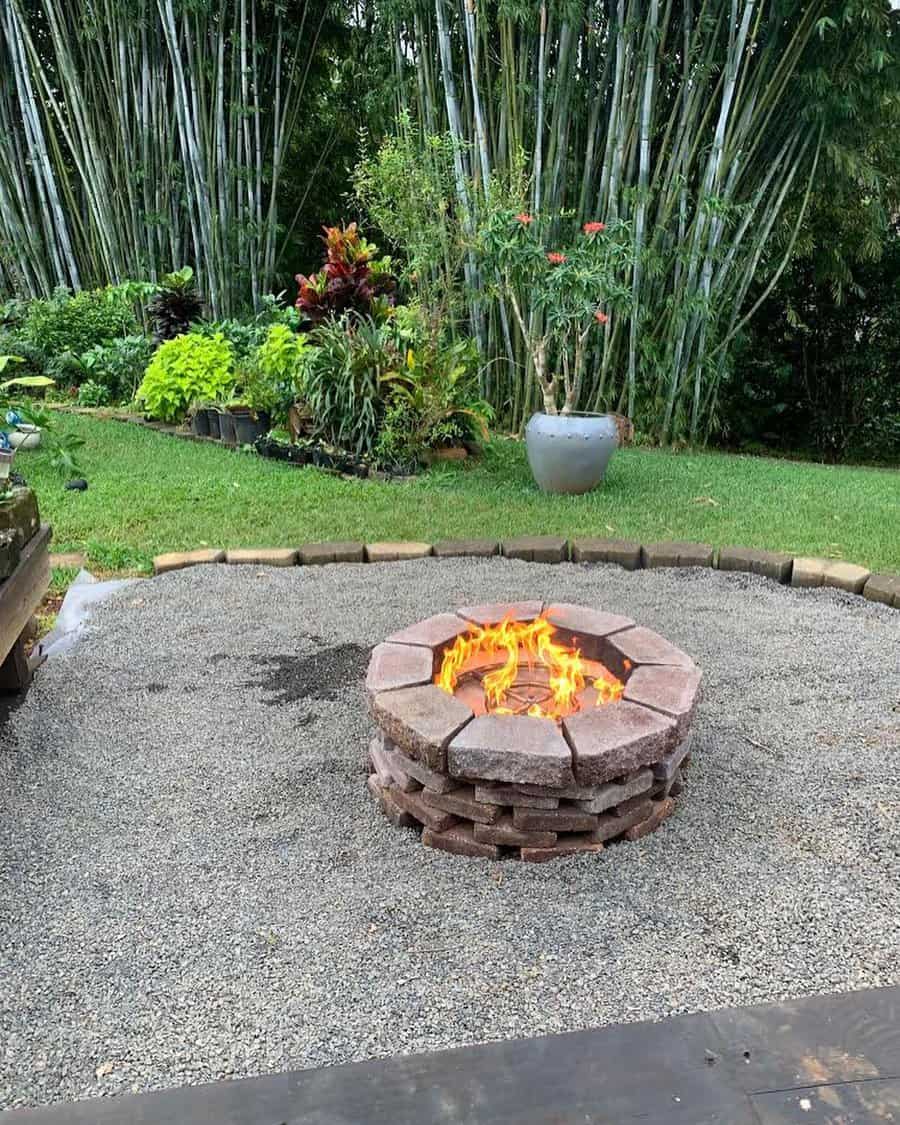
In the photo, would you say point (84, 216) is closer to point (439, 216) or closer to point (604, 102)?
point (439, 216)

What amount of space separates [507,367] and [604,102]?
68.1 inches

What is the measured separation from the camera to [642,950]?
127 centimetres

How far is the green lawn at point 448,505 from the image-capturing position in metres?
3.37

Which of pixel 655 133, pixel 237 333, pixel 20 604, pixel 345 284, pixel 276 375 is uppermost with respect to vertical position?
pixel 655 133

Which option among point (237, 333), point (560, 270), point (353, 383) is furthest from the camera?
point (237, 333)

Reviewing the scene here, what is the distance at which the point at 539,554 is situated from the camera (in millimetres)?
3158

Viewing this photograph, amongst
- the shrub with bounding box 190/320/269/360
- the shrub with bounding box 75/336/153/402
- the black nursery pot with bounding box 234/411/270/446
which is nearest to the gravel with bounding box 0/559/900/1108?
the black nursery pot with bounding box 234/411/270/446

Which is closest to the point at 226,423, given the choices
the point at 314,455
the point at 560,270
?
the point at 314,455

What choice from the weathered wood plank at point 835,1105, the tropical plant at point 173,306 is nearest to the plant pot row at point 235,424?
the tropical plant at point 173,306

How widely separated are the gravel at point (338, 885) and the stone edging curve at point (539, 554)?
72cm

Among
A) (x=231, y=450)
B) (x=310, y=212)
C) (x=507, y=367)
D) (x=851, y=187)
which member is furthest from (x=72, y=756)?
(x=310, y=212)

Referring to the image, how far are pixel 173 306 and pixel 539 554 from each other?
4431mm

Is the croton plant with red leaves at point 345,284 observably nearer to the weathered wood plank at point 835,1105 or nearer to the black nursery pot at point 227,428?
the black nursery pot at point 227,428

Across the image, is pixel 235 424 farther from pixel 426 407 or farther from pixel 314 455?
pixel 426 407
